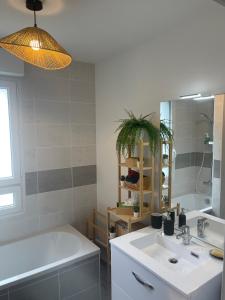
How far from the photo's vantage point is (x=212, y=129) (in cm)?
158

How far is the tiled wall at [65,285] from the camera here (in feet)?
6.04

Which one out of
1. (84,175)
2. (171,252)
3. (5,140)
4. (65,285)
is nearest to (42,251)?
(65,285)

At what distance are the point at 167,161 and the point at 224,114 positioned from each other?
23.4 inches

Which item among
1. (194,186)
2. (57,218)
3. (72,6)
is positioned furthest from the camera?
(57,218)

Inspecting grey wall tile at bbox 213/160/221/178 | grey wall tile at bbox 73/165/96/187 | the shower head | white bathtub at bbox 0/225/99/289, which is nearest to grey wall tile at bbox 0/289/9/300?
white bathtub at bbox 0/225/99/289

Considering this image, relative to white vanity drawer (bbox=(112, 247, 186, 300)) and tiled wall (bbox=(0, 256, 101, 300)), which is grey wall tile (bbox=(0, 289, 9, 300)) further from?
white vanity drawer (bbox=(112, 247, 186, 300))

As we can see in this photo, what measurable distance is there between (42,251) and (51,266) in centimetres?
62

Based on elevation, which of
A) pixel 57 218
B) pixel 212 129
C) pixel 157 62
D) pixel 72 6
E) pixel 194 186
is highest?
pixel 72 6

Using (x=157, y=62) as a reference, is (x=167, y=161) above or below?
below

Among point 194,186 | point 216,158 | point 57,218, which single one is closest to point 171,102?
point 216,158

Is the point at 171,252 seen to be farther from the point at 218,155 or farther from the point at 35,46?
the point at 35,46

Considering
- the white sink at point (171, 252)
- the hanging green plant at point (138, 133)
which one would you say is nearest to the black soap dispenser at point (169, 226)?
the white sink at point (171, 252)

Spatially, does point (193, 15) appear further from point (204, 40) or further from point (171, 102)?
point (171, 102)

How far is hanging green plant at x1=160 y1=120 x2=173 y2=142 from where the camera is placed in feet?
6.15
